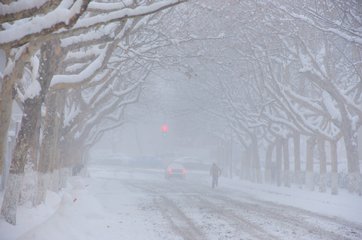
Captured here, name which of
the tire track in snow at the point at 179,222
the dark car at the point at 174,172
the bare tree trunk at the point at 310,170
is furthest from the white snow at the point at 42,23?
the dark car at the point at 174,172

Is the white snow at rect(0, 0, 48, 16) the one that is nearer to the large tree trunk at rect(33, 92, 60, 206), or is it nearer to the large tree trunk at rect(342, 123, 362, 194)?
the large tree trunk at rect(33, 92, 60, 206)

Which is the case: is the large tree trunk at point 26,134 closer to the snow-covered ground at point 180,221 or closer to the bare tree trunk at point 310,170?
the snow-covered ground at point 180,221

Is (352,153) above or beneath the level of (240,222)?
above

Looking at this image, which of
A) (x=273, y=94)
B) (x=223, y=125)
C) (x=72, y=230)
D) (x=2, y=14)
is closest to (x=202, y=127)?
(x=223, y=125)

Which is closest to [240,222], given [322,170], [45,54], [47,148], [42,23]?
[47,148]

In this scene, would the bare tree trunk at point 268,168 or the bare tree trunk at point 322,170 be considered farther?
the bare tree trunk at point 268,168

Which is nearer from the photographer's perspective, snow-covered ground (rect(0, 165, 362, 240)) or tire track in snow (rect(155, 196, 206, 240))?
snow-covered ground (rect(0, 165, 362, 240))

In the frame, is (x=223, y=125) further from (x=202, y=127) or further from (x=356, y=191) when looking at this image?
(x=356, y=191)

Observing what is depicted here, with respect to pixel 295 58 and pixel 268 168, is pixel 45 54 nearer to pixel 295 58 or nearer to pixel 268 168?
pixel 295 58

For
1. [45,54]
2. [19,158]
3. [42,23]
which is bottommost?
[19,158]

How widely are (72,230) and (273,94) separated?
18.1 meters

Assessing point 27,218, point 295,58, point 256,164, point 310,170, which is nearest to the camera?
point 27,218

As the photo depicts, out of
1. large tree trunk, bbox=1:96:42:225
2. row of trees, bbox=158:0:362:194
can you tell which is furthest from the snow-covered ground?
row of trees, bbox=158:0:362:194

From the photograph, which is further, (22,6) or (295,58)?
(295,58)
